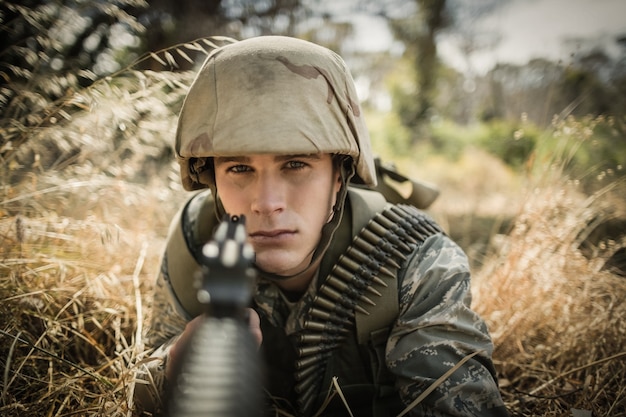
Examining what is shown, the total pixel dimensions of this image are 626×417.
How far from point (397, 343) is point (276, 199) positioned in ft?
2.85

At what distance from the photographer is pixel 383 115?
60.6 ft

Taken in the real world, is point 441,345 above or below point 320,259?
below

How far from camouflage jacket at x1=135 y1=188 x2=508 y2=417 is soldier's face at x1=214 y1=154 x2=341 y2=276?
354 mm

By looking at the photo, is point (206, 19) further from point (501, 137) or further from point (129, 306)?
point (501, 137)

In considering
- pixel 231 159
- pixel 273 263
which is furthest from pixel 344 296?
pixel 231 159

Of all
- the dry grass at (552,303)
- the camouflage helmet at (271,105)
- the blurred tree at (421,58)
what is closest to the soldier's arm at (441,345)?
the camouflage helmet at (271,105)

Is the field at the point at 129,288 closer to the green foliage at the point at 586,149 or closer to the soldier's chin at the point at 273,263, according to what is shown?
the green foliage at the point at 586,149

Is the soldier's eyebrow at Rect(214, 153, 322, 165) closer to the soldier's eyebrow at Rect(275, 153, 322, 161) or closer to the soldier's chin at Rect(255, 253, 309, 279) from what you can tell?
the soldier's eyebrow at Rect(275, 153, 322, 161)

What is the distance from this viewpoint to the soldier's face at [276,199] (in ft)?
6.18

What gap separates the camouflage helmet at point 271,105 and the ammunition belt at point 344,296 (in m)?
0.42

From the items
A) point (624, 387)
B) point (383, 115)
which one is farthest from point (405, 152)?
point (624, 387)

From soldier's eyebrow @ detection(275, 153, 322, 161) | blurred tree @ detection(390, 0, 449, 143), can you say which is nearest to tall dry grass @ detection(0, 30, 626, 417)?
soldier's eyebrow @ detection(275, 153, 322, 161)

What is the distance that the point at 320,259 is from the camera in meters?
2.24

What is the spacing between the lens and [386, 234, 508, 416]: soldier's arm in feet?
5.74
